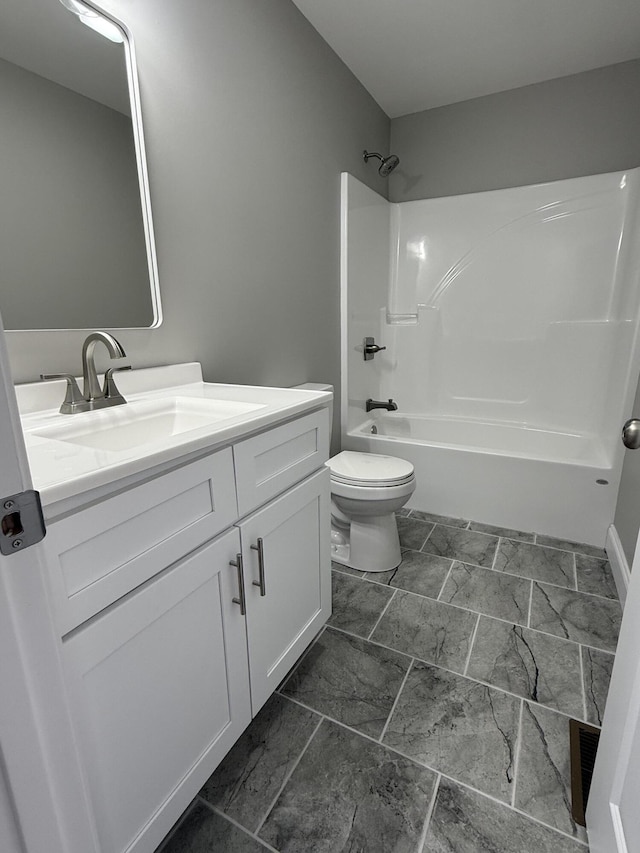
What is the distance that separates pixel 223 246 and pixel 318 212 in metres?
0.82

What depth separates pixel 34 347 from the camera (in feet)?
3.65

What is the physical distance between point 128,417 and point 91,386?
130mm

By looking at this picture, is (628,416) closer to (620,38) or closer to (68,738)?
(620,38)

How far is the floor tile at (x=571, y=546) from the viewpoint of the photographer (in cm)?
218

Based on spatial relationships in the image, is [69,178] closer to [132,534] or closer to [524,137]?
[132,534]

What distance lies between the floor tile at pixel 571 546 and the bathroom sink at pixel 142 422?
183 cm

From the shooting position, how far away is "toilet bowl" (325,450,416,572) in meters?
1.94

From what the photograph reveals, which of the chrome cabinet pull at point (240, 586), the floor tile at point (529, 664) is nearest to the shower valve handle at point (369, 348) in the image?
the floor tile at point (529, 664)

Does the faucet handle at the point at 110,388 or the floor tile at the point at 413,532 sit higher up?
the faucet handle at the point at 110,388

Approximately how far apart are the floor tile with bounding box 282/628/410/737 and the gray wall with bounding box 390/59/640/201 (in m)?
2.83

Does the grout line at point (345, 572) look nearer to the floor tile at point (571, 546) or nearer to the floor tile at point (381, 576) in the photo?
the floor tile at point (381, 576)

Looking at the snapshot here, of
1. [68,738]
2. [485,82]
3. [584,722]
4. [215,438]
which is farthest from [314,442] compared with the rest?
[485,82]

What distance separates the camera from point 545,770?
118cm

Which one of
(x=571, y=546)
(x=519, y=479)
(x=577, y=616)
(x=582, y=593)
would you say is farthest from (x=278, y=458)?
(x=571, y=546)
